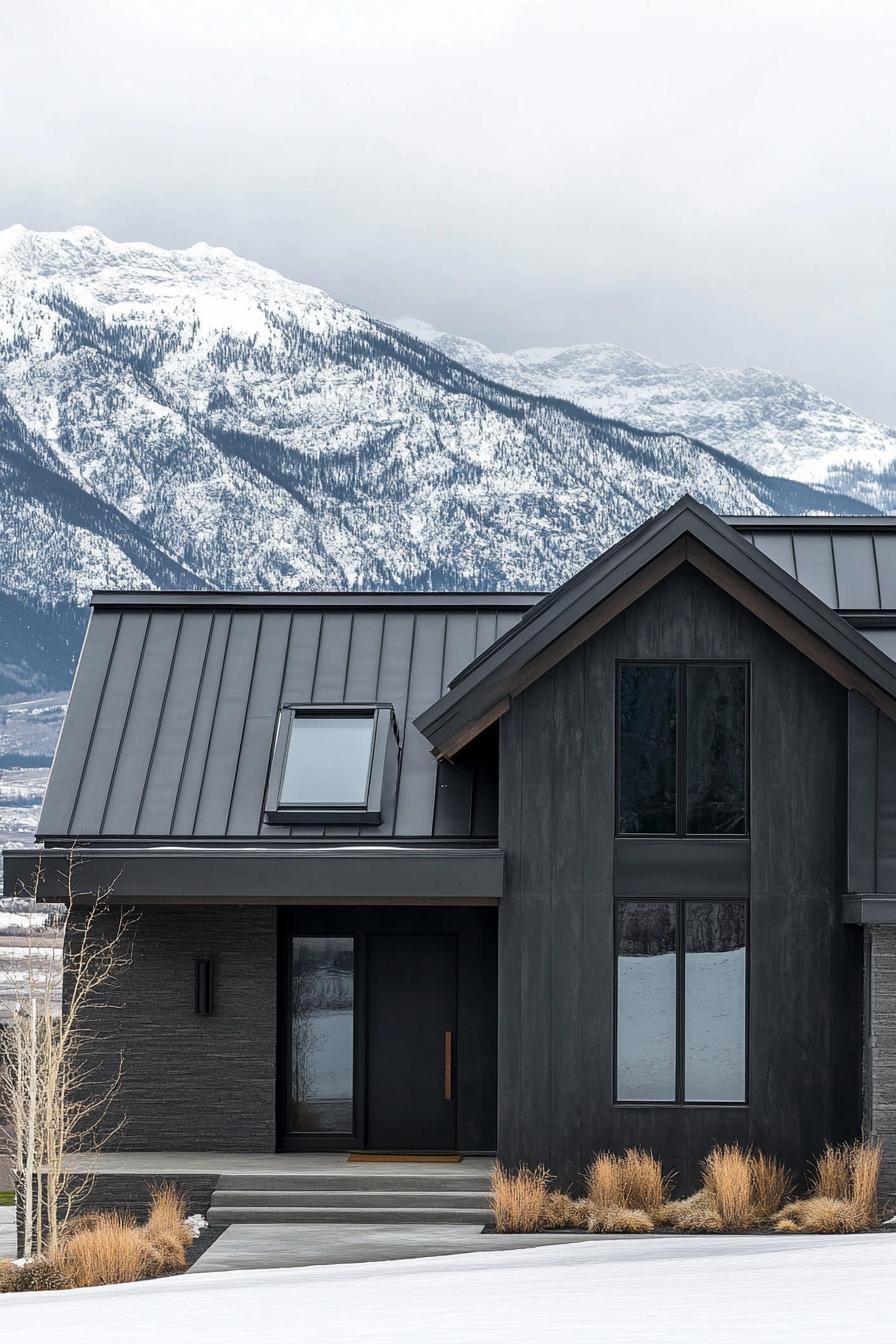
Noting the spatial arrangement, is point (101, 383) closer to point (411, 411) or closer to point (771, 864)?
point (411, 411)

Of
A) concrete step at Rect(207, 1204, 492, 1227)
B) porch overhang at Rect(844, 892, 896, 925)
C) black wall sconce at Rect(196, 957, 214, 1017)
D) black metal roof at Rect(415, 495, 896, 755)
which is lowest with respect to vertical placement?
concrete step at Rect(207, 1204, 492, 1227)

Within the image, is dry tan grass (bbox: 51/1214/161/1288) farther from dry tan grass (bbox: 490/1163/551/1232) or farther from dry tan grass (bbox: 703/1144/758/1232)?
dry tan grass (bbox: 703/1144/758/1232)

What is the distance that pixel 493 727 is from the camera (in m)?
16.8

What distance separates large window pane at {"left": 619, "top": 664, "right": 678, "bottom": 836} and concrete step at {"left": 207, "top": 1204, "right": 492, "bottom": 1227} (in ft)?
13.0

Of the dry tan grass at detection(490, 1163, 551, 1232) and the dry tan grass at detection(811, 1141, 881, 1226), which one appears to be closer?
the dry tan grass at detection(811, 1141, 881, 1226)

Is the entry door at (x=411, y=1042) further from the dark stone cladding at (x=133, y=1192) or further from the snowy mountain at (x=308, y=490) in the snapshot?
the snowy mountain at (x=308, y=490)

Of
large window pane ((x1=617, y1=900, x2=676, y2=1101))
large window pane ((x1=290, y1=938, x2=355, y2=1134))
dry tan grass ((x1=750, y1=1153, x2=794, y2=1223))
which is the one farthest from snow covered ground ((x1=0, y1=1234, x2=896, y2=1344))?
large window pane ((x1=290, y1=938, x2=355, y2=1134))

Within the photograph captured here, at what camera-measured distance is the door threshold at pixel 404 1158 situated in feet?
53.3

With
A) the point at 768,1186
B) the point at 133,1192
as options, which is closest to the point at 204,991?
the point at 133,1192

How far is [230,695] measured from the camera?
18109 mm

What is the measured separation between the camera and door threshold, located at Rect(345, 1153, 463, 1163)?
639 inches

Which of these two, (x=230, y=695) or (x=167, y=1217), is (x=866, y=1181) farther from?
(x=230, y=695)

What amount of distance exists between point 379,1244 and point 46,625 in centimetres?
16866

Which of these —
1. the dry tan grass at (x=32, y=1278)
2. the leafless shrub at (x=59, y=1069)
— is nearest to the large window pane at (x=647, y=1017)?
the leafless shrub at (x=59, y=1069)
